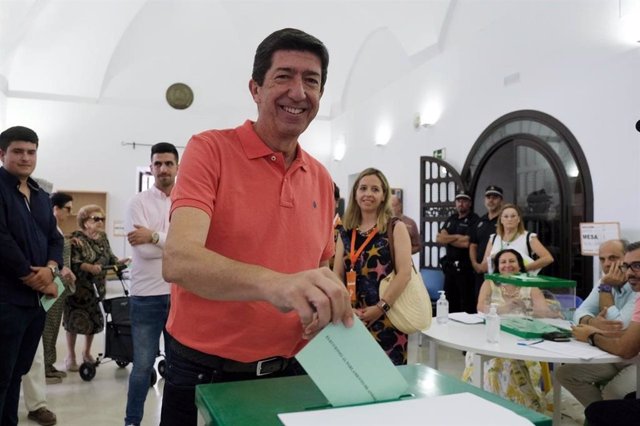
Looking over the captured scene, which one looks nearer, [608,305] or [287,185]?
[287,185]

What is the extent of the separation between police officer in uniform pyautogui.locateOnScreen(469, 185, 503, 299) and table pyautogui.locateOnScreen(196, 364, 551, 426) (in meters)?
4.25

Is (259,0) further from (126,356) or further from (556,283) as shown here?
(556,283)

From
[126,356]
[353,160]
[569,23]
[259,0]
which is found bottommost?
[126,356]

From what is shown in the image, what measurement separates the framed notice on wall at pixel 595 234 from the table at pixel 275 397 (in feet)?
12.1

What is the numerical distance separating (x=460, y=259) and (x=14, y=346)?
14.8 feet

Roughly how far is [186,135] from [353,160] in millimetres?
3523

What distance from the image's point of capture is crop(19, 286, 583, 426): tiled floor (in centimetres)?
337

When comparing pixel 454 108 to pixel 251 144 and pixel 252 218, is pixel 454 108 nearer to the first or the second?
pixel 251 144

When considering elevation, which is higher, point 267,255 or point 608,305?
point 267,255

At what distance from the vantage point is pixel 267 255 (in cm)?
115

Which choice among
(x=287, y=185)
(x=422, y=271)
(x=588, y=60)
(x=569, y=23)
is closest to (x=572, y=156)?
(x=588, y=60)

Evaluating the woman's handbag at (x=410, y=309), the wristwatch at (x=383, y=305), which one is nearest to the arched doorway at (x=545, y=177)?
the woman's handbag at (x=410, y=309)

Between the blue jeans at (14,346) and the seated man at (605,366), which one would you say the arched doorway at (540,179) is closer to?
the seated man at (605,366)

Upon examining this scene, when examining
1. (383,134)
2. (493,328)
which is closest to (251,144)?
(493,328)
